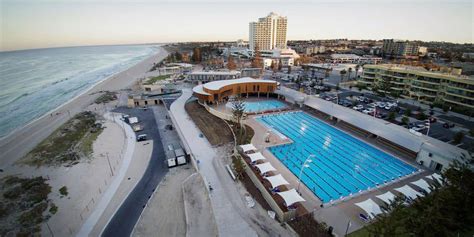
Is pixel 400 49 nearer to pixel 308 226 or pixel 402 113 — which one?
pixel 402 113

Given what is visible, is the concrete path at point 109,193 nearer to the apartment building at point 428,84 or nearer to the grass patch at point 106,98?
the grass patch at point 106,98

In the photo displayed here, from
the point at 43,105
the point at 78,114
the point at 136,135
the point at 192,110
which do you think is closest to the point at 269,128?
the point at 192,110

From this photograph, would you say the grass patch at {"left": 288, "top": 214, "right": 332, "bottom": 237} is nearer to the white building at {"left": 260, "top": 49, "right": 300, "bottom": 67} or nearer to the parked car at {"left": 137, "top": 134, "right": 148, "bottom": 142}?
the parked car at {"left": 137, "top": 134, "right": 148, "bottom": 142}

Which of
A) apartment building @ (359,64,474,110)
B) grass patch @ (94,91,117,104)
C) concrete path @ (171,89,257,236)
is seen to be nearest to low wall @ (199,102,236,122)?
concrete path @ (171,89,257,236)

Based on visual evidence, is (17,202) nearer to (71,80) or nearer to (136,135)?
(136,135)

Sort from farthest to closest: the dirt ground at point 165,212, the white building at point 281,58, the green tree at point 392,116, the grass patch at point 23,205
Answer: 1. the white building at point 281,58
2. the green tree at point 392,116
3. the grass patch at point 23,205
4. the dirt ground at point 165,212

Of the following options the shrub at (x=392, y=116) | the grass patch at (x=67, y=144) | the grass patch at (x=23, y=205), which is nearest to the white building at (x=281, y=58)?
the shrub at (x=392, y=116)
